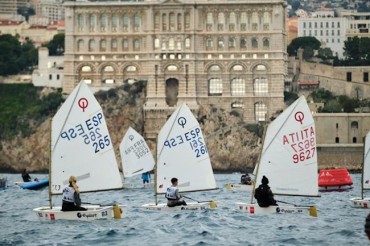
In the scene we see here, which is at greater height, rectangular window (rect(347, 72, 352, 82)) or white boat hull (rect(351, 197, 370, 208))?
rectangular window (rect(347, 72, 352, 82))

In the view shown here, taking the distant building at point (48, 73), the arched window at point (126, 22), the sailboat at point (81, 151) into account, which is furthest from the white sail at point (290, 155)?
the distant building at point (48, 73)

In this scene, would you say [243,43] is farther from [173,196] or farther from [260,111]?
[173,196]

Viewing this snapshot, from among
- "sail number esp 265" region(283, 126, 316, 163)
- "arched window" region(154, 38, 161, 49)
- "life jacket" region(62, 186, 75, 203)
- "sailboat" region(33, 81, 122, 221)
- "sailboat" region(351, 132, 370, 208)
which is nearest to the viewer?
"life jacket" region(62, 186, 75, 203)

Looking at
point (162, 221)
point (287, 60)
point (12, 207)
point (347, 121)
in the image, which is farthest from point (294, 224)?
point (287, 60)

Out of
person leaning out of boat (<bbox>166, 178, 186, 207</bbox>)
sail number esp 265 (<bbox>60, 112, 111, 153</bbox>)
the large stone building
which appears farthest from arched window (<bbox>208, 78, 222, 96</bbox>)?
sail number esp 265 (<bbox>60, 112, 111, 153</bbox>)

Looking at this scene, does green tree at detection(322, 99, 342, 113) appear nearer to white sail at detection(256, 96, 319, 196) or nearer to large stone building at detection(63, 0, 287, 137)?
large stone building at detection(63, 0, 287, 137)

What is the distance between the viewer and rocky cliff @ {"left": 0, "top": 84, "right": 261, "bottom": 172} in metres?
152

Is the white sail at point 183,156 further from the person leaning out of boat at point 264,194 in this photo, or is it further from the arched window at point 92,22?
the arched window at point 92,22

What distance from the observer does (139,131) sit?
154500 mm

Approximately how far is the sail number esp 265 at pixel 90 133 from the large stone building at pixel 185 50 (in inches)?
3973

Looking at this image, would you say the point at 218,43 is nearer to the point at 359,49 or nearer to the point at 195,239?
the point at 359,49

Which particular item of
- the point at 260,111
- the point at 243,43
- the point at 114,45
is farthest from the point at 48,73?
the point at 260,111

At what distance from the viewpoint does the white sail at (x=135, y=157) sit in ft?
299

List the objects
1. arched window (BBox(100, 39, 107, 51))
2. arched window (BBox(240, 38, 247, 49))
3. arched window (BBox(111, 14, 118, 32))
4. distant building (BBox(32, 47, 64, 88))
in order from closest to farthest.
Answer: arched window (BBox(240, 38, 247, 49)), arched window (BBox(100, 39, 107, 51)), arched window (BBox(111, 14, 118, 32)), distant building (BBox(32, 47, 64, 88))
